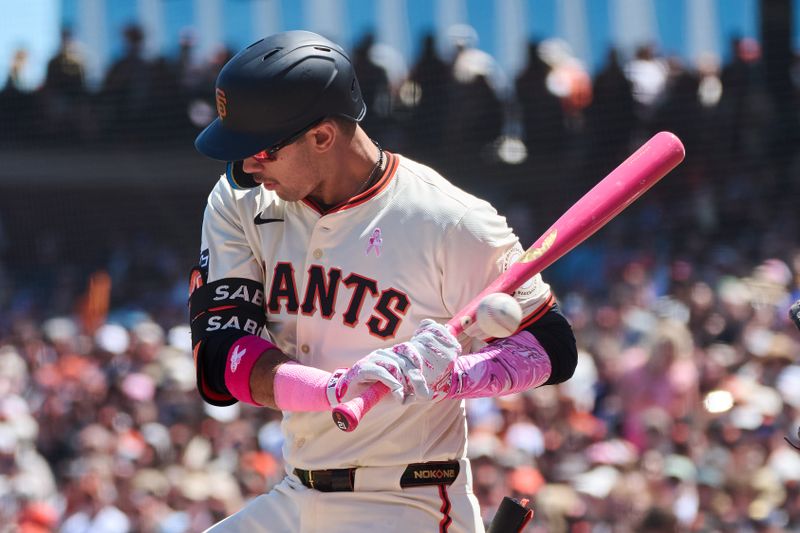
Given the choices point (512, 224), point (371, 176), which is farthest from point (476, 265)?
point (512, 224)

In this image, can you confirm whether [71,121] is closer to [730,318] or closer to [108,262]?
[108,262]

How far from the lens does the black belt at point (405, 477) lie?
2902mm

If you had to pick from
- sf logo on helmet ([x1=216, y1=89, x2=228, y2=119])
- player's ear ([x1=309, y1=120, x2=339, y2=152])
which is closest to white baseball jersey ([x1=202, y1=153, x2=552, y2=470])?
player's ear ([x1=309, y1=120, x2=339, y2=152])

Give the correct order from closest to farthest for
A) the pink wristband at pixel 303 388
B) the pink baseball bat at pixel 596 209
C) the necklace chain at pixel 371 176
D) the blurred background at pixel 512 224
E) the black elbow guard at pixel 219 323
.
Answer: the pink wristband at pixel 303 388 < the pink baseball bat at pixel 596 209 < the black elbow guard at pixel 219 323 < the necklace chain at pixel 371 176 < the blurred background at pixel 512 224

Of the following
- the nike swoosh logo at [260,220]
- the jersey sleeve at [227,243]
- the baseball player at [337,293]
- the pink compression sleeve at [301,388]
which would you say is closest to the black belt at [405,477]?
the baseball player at [337,293]

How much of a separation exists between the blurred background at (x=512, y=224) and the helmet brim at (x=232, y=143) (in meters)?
2.48

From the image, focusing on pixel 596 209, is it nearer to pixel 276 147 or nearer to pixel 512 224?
pixel 276 147

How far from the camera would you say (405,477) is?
2.90 metres

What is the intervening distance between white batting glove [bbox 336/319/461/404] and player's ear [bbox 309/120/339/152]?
53 centimetres

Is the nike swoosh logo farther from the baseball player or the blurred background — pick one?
the blurred background

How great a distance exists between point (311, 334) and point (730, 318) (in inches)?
214

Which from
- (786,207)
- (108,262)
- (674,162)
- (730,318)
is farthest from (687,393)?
(108,262)

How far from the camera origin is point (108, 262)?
11930 mm

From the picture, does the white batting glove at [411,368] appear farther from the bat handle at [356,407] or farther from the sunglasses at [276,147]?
the sunglasses at [276,147]
